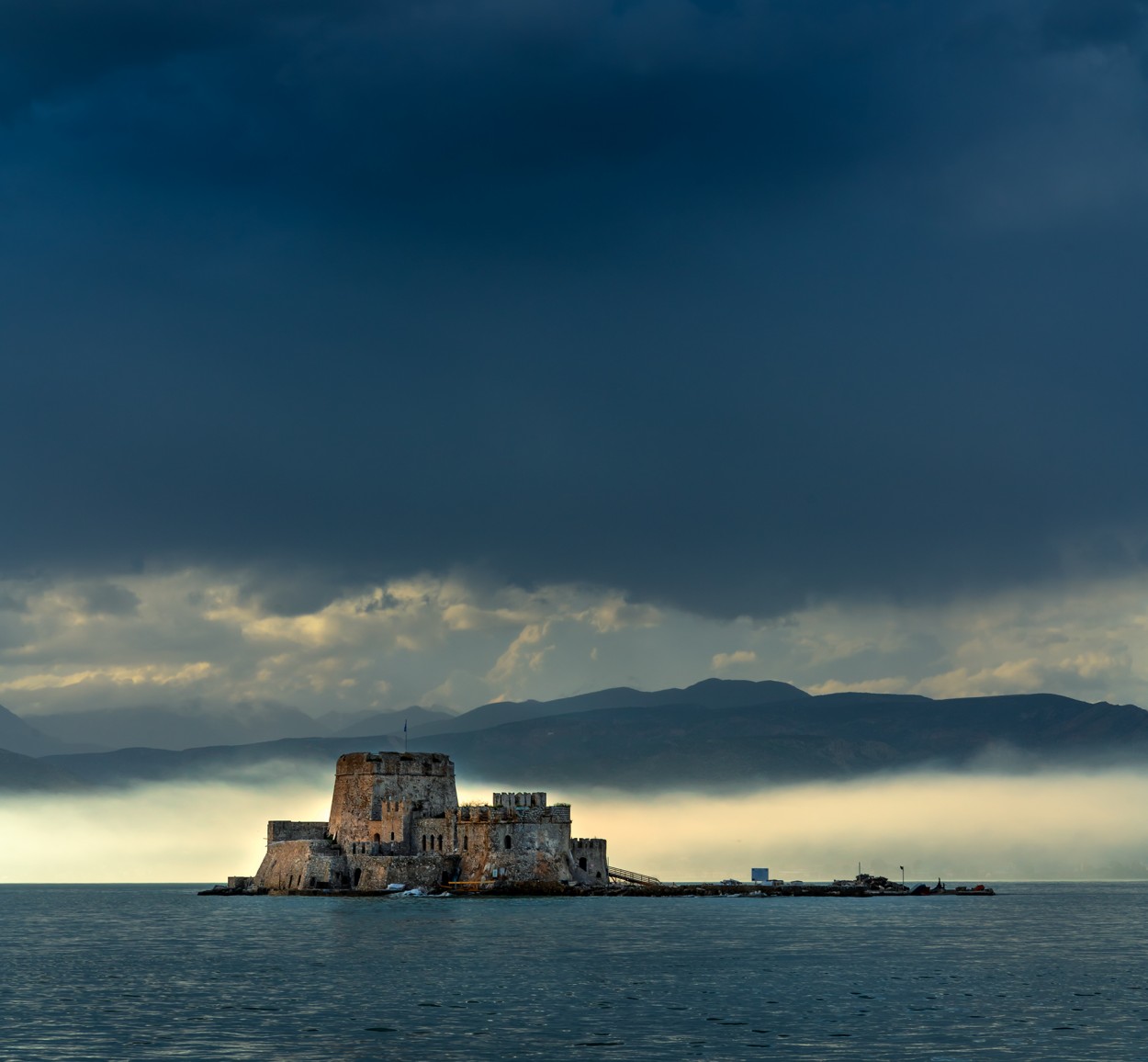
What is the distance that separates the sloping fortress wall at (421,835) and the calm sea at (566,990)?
28.3 metres

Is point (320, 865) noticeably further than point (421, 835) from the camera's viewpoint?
Yes

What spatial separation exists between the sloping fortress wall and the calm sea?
92.8 ft

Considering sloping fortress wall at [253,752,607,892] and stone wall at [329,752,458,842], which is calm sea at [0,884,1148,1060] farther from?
stone wall at [329,752,458,842]

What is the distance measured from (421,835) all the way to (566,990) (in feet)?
339

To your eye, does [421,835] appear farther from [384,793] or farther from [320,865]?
[320,865]

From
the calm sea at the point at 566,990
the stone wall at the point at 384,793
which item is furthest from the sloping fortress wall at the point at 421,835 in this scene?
the calm sea at the point at 566,990

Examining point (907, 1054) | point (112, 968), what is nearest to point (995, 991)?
point (907, 1054)

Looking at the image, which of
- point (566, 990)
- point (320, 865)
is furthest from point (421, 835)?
point (566, 990)

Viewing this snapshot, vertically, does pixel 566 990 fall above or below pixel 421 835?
below

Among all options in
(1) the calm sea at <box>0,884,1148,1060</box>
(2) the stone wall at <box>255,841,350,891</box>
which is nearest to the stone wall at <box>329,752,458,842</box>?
(2) the stone wall at <box>255,841,350,891</box>

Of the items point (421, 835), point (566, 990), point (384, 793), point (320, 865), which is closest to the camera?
point (566, 990)

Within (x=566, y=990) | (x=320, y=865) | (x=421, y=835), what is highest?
(x=421, y=835)

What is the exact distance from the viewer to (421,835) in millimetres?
191000

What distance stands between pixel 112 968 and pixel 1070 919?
123 metres
